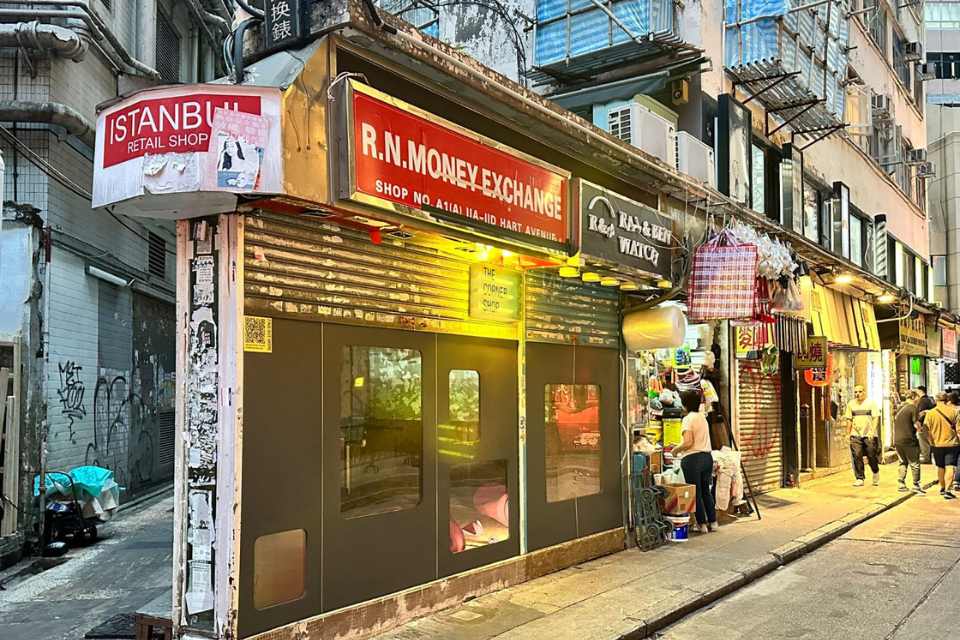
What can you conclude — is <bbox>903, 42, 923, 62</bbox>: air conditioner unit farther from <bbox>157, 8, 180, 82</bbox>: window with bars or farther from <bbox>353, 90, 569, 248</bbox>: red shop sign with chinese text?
<bbox>353, 90, 569, 248</bbox>: red shop sign with chinese text

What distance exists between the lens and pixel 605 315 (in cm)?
1039

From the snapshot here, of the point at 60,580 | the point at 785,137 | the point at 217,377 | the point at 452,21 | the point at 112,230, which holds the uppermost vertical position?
the point at 452,21

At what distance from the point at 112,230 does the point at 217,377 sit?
958 centimetres

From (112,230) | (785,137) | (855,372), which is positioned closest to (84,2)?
(112,230)

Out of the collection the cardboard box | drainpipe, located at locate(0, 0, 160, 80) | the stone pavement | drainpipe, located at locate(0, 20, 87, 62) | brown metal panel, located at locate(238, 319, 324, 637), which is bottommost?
the stone pavement

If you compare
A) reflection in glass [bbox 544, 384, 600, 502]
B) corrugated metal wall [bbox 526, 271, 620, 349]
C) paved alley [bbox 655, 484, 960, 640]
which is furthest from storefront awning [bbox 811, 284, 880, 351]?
reflection in glass [bbox 544, 384, 600, 502]

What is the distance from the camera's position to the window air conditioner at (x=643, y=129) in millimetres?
12000

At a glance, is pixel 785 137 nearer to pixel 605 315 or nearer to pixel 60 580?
pixel 605 315

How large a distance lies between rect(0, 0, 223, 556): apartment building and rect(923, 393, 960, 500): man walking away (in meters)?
14.8

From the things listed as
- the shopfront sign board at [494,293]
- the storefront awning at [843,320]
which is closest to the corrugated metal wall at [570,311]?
the shopfront sign board at [494,293]

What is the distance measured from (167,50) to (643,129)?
33.8 feet

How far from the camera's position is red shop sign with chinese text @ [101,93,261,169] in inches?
210

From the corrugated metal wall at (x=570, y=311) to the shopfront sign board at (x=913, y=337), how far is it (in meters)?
16.1

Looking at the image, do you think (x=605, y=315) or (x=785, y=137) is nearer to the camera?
(x=605, y=315)
